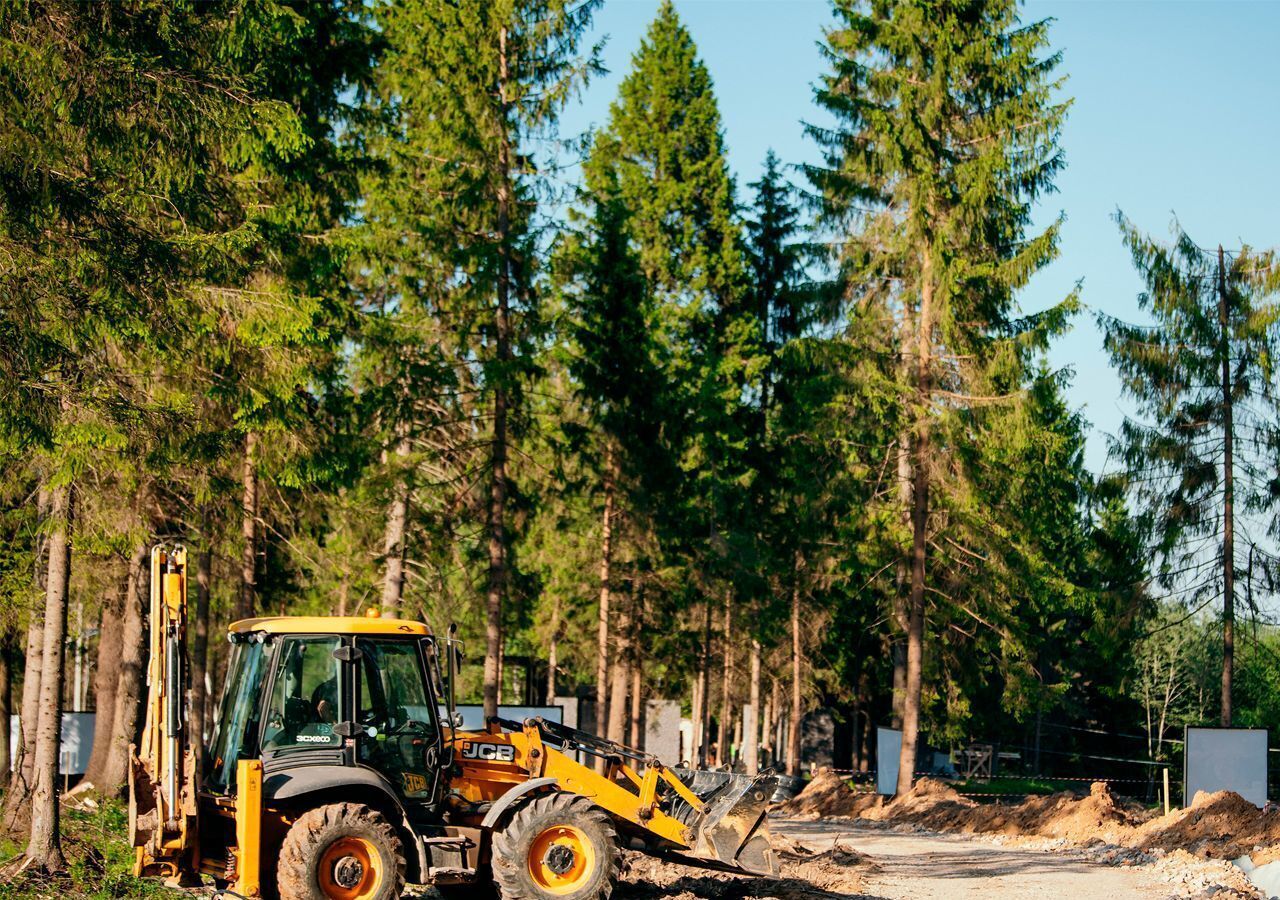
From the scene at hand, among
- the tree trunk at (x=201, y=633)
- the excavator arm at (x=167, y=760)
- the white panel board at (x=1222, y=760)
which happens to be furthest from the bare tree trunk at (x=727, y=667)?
the excavator arm at (x=167, y=760)

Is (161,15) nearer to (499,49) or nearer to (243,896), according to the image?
(243,896)

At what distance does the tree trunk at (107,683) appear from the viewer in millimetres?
19703

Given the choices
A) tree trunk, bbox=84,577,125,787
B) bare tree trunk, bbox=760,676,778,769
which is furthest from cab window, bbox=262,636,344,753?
bare tree trunk, bbox=760,676,778,769

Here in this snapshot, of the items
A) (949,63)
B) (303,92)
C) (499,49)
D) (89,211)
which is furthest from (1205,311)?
(89,211)

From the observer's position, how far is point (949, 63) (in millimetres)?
26016

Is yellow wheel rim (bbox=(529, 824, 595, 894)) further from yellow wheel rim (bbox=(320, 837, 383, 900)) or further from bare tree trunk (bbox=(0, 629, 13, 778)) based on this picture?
bare tree trunk (bbox=(0, 629, 13, 778))

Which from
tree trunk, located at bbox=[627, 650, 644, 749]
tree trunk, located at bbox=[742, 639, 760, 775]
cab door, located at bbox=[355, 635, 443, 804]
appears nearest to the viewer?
cab door, located at bbox=[355, 635, 443, 804]

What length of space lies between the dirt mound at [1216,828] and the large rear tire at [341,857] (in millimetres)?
11671

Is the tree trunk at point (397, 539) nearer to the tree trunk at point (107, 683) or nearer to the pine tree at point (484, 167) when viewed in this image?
the pine tree at point (484, 167)

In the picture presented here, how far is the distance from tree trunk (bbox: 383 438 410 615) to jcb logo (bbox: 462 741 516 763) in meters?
10.2

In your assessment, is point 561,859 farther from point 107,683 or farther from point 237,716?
point 107,683

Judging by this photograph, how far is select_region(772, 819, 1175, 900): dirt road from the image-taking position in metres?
13.7

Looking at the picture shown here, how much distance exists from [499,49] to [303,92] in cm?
688

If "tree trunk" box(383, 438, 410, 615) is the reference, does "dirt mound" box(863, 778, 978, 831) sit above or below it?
below
